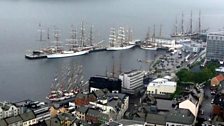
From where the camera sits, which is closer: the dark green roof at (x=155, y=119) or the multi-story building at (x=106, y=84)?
the dark green roof at (x=155, y=119)

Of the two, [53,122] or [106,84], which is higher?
[106,84]

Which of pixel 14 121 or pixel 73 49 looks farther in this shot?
pixel 73 49

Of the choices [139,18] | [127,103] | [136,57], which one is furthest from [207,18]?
[127,103]

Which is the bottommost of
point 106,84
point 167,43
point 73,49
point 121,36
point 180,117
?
point 180,117

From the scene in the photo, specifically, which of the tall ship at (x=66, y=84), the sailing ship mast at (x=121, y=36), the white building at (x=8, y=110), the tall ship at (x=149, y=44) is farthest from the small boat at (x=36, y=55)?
the white building at (x=8, y=110)

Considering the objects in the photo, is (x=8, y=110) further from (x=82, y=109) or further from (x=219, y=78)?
(x=219, y=78)

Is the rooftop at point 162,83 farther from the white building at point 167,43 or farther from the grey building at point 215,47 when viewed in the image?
the white building at point 167,43

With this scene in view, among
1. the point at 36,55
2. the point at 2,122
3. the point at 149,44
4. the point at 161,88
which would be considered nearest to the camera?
the point at 2,122

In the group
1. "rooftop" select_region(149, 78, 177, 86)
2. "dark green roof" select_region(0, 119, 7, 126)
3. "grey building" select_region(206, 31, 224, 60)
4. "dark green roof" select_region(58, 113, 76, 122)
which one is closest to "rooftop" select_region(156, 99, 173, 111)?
"rooftop" select_region(149, 78, 177, 86)

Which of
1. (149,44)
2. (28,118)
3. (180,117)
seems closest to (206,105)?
(180,117)
